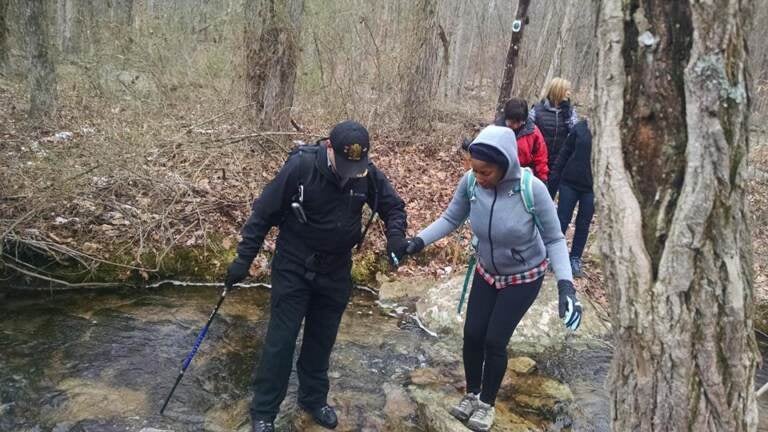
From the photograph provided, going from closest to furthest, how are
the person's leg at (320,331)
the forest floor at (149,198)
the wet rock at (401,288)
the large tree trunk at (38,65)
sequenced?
the person's leg at (320,331)
the forest floor at (149,198)
the wet rock at (401,288)
the large tree trunk at (38,65)

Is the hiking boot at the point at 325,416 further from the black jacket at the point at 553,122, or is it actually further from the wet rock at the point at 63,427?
the black jacket at the point at 553,122

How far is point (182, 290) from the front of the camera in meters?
6.44

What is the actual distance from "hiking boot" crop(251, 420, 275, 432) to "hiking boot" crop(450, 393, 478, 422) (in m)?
1.37

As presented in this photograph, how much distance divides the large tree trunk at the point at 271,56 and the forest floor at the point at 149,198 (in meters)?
0.44

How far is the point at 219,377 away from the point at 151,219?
290cm

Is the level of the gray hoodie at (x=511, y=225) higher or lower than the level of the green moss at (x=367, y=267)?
higher

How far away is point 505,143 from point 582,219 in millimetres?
3732

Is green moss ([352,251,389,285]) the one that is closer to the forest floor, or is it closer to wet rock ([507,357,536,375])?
the forest floor

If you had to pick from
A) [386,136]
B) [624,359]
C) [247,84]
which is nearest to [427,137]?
[386,136]

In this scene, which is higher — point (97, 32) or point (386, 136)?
point (97, 32)

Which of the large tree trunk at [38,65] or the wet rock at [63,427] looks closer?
the wet rock at [63,427]

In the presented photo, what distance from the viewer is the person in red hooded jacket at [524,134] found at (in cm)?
587

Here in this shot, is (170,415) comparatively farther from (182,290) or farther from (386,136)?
(386,136)

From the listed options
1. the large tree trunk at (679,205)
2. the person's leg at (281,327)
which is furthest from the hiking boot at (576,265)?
the large tree trunk at (679,205)
